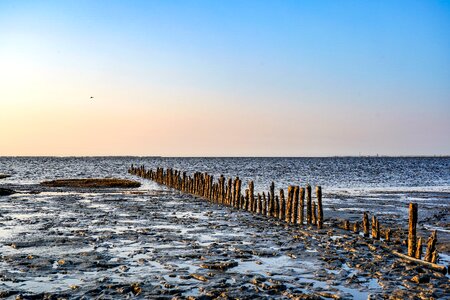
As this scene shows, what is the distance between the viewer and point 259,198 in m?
25.1

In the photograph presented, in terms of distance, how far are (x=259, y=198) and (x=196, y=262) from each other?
1322cm

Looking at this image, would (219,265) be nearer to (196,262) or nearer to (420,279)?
(196,262)

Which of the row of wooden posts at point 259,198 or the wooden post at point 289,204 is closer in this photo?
the row of wooden posts at point 259,198

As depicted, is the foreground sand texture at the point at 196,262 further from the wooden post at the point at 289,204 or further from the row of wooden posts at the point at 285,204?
the wooden post at the point at 289,204

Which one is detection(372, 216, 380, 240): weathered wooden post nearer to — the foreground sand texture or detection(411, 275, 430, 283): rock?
the foreground sand texture

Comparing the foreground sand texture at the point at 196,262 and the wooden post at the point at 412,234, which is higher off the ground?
the wooden post at the point at 412,234

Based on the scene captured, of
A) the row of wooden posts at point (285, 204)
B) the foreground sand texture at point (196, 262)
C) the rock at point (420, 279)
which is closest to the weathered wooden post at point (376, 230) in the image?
the row of wooden posts at point (285, 204)

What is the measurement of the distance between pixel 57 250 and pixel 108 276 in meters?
3.65

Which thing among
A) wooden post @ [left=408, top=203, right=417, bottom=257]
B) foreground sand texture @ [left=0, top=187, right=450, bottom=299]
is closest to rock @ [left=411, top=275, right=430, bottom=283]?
foreground sand texture @ [left=0, top=187, right=450, bottom=299]

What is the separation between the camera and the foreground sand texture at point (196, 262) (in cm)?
964

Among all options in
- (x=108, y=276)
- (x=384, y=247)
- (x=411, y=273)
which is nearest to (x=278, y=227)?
(x=384, y=247)

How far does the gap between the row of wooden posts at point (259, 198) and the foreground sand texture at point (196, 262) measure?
1139 millimetres

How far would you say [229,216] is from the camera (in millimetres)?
23406

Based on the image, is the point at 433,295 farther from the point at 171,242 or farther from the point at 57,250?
the point at 57,250
